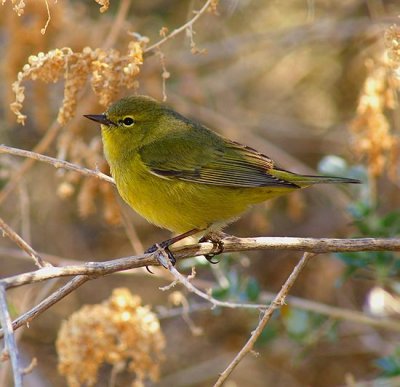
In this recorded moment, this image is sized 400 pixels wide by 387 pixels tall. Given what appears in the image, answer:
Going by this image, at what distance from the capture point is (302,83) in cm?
716

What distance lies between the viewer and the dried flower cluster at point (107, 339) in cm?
353

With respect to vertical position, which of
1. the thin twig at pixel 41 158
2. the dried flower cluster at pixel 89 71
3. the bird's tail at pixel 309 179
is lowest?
the thin twig at pixel 41 158

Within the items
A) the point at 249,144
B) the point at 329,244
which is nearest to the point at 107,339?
the point at 329,244

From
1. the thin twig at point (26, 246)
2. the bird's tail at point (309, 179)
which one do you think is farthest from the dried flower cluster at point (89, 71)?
the bird's tail at point (309, 179)

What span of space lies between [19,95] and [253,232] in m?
3.88

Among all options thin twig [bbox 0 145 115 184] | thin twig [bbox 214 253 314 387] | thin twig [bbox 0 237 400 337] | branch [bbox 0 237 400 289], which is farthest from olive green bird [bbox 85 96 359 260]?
→ thin twig [bbox 214 253 314 387]

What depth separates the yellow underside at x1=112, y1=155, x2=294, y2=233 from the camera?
3.81m

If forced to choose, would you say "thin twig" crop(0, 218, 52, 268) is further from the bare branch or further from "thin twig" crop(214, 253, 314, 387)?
the bare branch

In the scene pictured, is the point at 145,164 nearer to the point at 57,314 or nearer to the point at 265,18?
the point at 57,314

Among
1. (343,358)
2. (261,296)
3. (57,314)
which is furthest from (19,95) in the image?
(343,358)

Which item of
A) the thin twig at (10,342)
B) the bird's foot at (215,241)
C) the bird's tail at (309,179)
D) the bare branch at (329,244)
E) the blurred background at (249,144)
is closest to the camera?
the thin twig at (10,342)

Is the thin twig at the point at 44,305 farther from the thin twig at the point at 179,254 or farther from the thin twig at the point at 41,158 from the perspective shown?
the thin twig at the point at 41,158

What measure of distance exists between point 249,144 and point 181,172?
2375 mm

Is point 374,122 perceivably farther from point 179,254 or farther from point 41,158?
point 41,158
